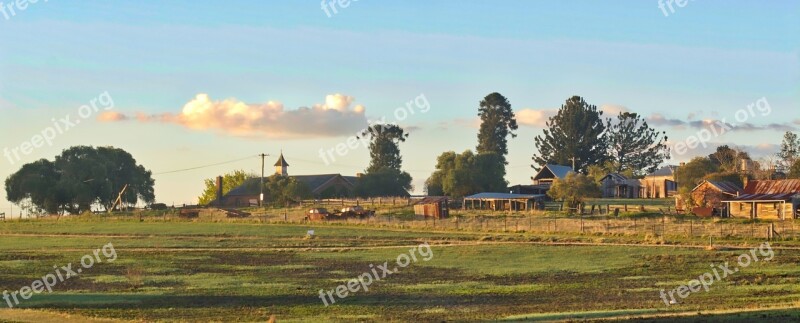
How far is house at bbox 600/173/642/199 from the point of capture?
141m

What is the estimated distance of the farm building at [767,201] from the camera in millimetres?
87188

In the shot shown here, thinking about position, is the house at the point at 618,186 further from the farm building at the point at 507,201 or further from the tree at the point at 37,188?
the tree at the point at 37,188

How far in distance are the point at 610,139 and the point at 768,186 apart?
80.2 meters

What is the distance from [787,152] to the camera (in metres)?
150

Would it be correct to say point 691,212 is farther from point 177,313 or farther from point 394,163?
point 394,163

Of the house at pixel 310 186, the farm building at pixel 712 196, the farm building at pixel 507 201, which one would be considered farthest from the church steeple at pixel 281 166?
the farm building at pixel 712 196

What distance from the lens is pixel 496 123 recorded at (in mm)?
174875

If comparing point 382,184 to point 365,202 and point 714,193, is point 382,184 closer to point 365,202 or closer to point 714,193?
point 365,202

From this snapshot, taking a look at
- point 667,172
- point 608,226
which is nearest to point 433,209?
point 608,226

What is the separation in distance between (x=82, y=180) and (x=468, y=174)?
50.5 meters

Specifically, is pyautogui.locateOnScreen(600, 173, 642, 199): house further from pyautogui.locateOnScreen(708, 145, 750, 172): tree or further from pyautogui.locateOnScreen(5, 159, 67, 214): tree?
pyautogui.locateOnScreen(5, 159, 67, 214): tree

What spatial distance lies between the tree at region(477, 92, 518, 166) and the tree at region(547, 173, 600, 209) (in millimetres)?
61550

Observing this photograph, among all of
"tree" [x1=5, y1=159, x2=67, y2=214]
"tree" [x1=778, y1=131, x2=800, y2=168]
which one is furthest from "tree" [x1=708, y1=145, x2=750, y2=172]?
"tree" [x1=5, y1=159, x2=67, y2=214]

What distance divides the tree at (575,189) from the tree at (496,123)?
202 feet
